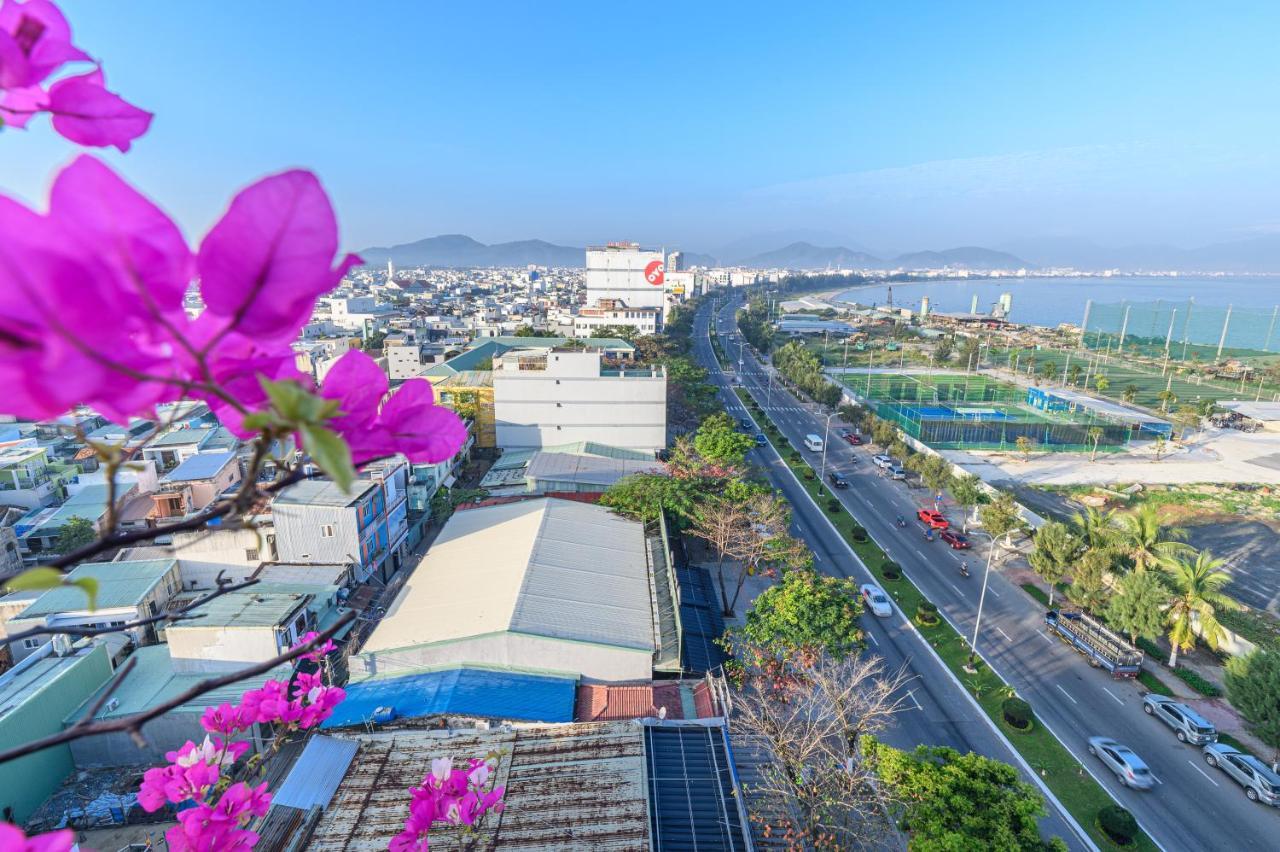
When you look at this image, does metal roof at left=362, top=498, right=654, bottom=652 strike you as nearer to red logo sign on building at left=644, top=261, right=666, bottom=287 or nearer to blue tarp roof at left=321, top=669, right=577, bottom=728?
blue tarp roof at left=321, top=669, right=577, bottom=728

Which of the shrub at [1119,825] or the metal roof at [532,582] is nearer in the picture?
the shrub at [1119,825]

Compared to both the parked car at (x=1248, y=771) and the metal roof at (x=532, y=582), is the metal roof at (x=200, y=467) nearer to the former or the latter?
the metal roof at (x=532, y=582)

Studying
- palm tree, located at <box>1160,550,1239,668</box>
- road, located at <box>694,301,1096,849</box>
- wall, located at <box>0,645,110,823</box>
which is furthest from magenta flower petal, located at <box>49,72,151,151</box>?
palm tree, located at <box>1160,550,1239,668</box>

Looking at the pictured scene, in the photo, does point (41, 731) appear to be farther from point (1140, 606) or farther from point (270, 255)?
point (1140, 606)

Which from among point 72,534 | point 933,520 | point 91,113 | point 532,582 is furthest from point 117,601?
point 933,520

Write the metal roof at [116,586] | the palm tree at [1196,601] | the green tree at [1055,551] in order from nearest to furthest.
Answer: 1. the metal roof at [116,586]
2. the palm tree at [1196,601]
3. the green tree at [1055,551]

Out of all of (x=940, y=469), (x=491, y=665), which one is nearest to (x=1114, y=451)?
(x=940, y=469)

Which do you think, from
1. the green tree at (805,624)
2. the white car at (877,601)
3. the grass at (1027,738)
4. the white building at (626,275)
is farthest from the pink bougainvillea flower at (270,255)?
the white building at (626,275)
